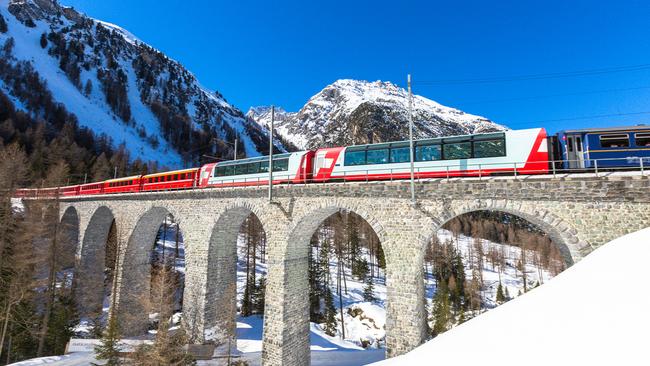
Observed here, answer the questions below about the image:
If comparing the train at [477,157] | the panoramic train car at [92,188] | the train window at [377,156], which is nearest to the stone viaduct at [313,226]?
the train at [477,157]

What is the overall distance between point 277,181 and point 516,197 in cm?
1571

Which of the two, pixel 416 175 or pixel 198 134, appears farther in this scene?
pixel 198 134

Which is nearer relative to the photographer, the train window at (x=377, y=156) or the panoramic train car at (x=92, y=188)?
the train window at (x=377, y=156)

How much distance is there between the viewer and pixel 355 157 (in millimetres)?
20141

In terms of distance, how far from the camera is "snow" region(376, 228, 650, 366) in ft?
15.5

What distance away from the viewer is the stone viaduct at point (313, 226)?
12.0 m

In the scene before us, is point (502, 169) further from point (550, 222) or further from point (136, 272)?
point (136, 272)

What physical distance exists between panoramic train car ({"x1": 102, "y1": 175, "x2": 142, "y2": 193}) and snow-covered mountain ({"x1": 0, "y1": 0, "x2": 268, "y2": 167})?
203 feet

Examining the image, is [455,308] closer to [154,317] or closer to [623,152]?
[623,152]

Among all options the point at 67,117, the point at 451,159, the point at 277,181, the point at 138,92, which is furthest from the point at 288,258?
the point at 138,92

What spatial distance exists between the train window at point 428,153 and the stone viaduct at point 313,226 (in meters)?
2.97

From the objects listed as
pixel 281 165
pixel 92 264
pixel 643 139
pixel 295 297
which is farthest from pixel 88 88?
pixel 643 139

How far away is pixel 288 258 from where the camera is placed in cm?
1884

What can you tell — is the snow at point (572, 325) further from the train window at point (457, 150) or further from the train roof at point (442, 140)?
the train window at point (457, 150)
